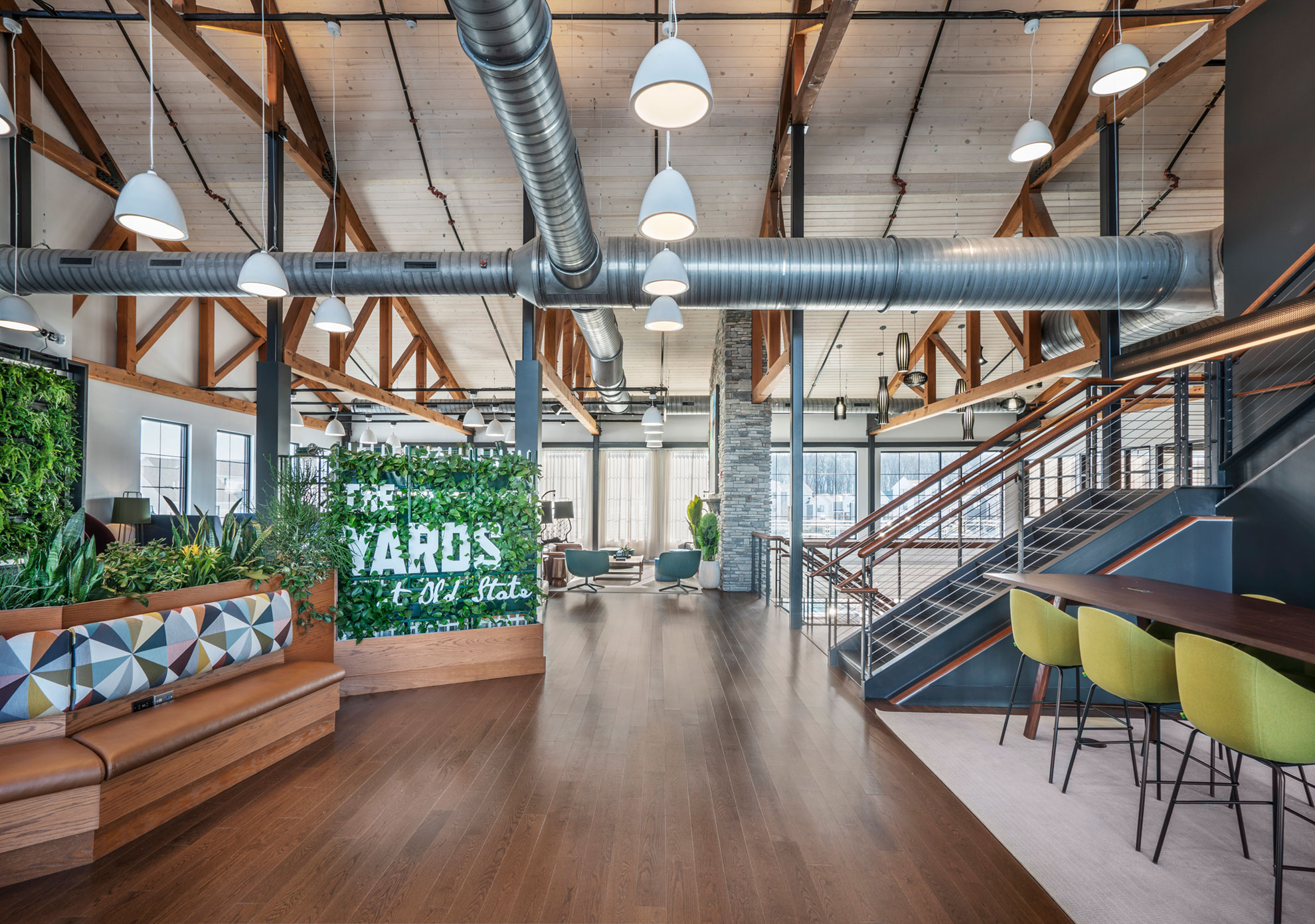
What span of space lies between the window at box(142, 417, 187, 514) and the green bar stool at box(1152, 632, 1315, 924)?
38.6 ft

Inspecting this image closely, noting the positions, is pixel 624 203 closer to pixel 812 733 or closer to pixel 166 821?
pixel 812 733

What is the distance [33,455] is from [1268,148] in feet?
36.5

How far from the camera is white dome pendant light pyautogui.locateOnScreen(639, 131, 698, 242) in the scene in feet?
10.6

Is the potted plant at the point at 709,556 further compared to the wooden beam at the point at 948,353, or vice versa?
the wooden beam at the point at 948,353

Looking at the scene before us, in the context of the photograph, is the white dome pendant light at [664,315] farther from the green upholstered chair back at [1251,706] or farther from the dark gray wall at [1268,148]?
the dark gray wall at [1268,148]

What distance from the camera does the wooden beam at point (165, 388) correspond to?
28.6ft

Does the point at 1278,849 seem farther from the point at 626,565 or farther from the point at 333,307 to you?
the point at 626,565

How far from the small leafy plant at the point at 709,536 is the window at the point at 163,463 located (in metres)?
7.98

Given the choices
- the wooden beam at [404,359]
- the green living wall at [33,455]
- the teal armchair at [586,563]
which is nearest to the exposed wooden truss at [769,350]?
the teal armchair at [586,563]

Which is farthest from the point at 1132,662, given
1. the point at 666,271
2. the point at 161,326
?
the point at 161,326

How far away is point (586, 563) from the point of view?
28.9ft

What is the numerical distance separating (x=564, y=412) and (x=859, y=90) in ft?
32.5

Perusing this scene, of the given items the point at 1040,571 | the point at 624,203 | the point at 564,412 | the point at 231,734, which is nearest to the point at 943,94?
the point at 624,203

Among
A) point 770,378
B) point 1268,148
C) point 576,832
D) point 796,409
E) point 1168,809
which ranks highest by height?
point 1268,148
